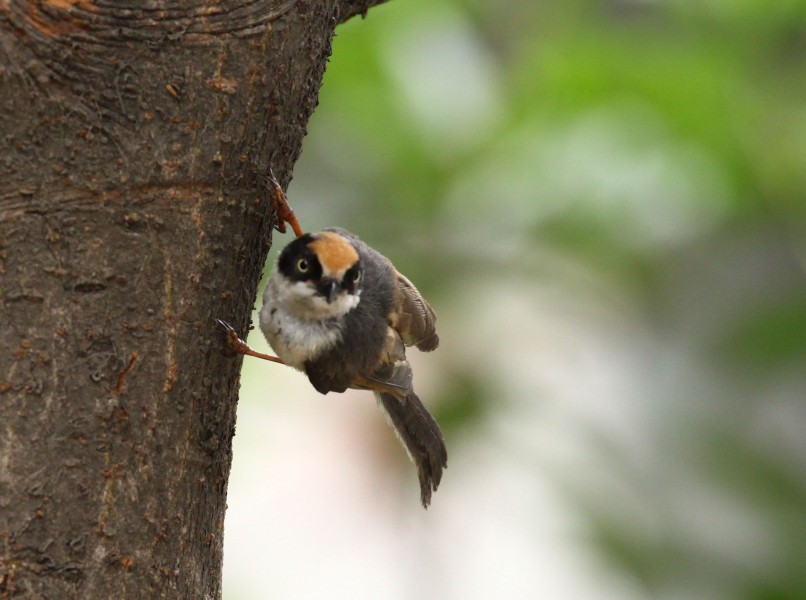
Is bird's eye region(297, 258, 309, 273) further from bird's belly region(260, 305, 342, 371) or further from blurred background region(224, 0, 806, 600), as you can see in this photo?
blurred background region(224, 0, 806, 600)

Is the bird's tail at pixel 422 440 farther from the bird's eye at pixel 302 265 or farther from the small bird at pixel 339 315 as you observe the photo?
the bird's eye at pixel 302 265

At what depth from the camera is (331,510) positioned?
A: 6703 millimetres

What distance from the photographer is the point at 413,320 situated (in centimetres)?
394

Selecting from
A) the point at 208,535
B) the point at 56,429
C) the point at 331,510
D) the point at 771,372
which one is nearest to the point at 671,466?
the point at 771,372

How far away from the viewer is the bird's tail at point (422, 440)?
400cm

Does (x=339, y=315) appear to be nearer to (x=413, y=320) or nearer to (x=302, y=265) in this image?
(x=302, y=265)

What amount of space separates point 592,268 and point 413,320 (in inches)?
78.4

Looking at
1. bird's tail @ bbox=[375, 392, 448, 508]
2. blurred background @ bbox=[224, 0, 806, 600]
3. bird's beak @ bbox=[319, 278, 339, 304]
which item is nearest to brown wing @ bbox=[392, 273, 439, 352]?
bird's tail @ bbox=[375, 392, 448, 508]

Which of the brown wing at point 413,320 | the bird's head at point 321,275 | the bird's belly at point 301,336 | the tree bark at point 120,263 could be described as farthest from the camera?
the brown wing at point 413,320

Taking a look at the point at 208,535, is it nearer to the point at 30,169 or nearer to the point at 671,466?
the point at 30,169

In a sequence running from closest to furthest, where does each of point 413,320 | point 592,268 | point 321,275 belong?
point 321,275
point 413,320
point 592,268

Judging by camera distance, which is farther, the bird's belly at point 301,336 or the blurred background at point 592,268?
the blurred background at point 592,268

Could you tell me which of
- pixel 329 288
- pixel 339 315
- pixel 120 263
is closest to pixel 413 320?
pixel 339 315

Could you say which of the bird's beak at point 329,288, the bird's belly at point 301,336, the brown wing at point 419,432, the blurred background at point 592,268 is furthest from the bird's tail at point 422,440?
the blurred background at point 592,268
